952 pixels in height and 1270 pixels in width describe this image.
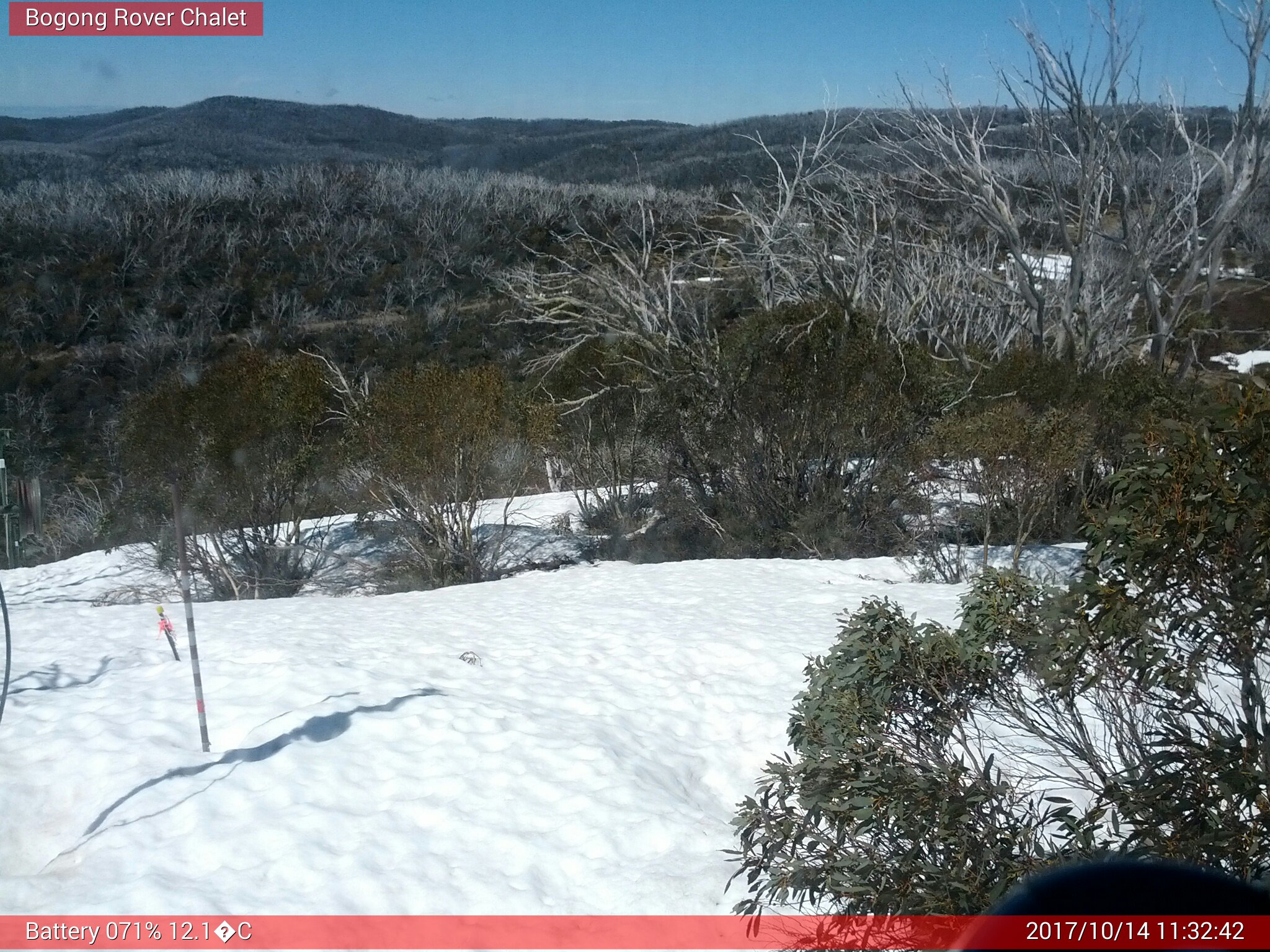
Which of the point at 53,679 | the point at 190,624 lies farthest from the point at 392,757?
the point at 53,679

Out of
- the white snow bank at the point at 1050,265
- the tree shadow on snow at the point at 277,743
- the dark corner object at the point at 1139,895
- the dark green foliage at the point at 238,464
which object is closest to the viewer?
the dark corner object at the point at 1139,895

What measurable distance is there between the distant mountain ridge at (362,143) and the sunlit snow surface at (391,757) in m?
24.6

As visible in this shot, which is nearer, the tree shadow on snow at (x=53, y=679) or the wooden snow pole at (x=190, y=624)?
the wooden snow pole at (x=190, y=624)

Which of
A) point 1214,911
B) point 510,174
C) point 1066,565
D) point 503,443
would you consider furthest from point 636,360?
point 510,174

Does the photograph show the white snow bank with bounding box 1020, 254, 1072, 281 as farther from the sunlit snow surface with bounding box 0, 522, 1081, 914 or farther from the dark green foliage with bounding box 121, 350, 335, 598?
the dark green foliage with bounding box 121, 350, 335, 598

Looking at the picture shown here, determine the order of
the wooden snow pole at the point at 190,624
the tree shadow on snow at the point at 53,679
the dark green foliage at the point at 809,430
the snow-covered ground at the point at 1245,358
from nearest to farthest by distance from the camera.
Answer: the wooden snow pole at the point at 190,624 → the tree shadow on snow at the point at 53,679 → the dark green foliage at the point at 809,430 → the snow-covered ground at the point at 1245,358

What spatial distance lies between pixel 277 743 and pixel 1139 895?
13.6ft

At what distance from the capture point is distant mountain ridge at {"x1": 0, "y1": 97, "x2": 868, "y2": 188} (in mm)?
33375

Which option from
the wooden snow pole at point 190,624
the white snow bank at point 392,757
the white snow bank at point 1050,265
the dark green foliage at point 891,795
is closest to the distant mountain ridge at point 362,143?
the white snow bank at point 1050,265

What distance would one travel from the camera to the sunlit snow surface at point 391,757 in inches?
140

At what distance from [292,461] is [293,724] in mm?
6700

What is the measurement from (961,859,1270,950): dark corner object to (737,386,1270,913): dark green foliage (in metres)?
1.05

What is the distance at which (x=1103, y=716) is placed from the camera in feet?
10.1
